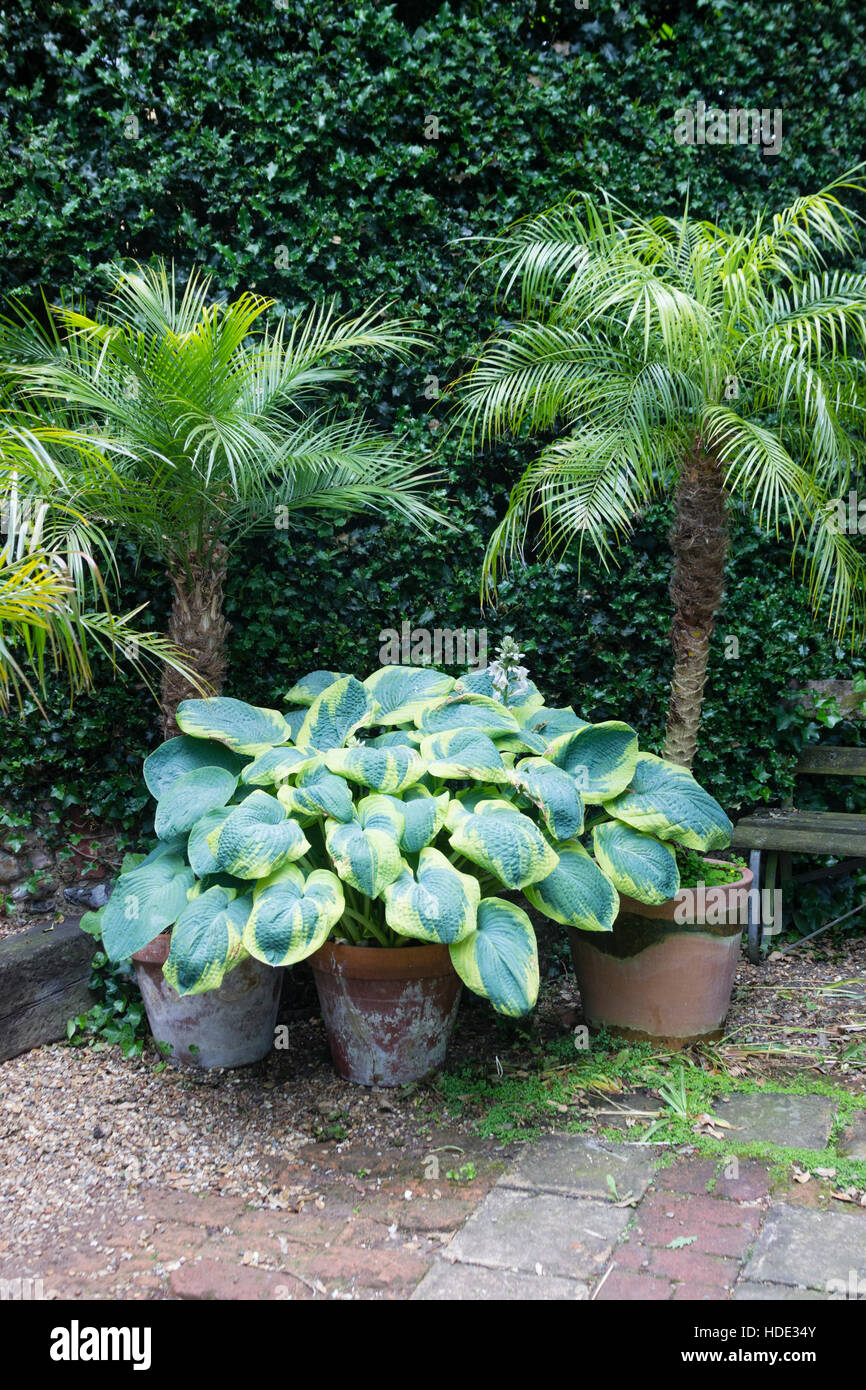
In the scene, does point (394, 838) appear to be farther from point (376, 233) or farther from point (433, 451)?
point (376, 233)

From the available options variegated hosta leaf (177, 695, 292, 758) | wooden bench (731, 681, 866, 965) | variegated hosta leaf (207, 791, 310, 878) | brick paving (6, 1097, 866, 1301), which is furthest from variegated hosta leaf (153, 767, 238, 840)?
wooden bench (731, 681, 866, 965)

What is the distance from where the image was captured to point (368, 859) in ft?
9.87

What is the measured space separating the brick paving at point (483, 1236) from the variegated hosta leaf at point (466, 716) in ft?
4.28

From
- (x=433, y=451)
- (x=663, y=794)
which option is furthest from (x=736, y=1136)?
(x=433, y=451)

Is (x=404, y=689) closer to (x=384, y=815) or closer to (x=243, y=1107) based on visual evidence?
(x=384, y=815)

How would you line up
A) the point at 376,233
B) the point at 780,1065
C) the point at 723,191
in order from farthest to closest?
the point at 723,191, the point at 376,233, the point at 780,1065

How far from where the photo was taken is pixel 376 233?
14.3 ft

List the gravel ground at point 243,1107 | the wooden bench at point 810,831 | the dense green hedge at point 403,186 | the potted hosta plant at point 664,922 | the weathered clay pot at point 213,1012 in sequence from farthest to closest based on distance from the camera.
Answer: the wooden bench at point 810,831 < the dense green hedge at point 403,186 < the weathered clay pot at point 213,1012 < the potted hosta plant at point 664,922 < the gravel ground at point 243,1107

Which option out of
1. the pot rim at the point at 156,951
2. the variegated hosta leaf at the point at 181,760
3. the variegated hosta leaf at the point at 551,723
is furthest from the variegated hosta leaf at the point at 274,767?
the variegated hosta leaf at the point at 551,723

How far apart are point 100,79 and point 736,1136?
14.5 ft

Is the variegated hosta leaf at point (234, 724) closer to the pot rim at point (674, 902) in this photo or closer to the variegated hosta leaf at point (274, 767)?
the variegated hosta leaf at point (274, 767)

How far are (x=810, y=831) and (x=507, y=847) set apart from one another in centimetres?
197

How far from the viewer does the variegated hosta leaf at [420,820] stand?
10.2 feet

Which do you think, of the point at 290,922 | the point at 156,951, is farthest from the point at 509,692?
the point at 156,951
